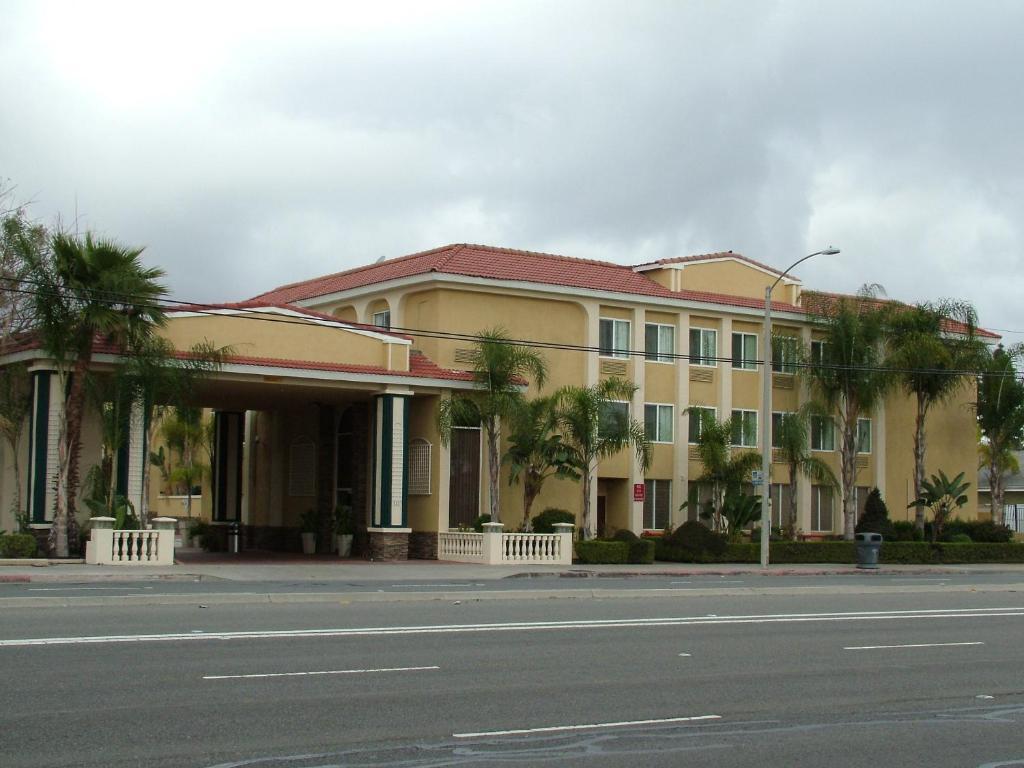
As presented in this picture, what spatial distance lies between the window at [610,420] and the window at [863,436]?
11806mm

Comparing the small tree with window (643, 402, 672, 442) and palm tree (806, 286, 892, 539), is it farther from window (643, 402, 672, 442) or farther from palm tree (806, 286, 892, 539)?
window (643, 402, 672, 442)

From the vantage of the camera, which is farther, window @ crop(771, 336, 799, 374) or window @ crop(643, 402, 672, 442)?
window @ crop(771, 336, 799, 374)

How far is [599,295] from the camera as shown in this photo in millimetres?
42438

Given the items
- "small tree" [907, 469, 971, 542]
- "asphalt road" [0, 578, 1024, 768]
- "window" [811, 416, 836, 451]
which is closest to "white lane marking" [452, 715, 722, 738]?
"asphalt road" [0, 578, 1024, 768]

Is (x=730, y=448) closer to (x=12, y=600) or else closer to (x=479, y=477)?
(x=479, y=477)

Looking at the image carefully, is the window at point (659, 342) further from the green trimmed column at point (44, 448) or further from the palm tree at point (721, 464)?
the green trimmed column at point (44, 448)

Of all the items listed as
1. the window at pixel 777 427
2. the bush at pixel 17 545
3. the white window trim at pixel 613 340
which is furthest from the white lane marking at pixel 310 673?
the window at pixel 777 427

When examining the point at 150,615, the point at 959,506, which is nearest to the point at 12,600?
the point at 150,615

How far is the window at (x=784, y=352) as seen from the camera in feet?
151

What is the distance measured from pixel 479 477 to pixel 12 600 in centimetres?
2205

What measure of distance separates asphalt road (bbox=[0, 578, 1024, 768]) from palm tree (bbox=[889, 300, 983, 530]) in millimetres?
27791

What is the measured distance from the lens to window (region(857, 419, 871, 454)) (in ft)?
161

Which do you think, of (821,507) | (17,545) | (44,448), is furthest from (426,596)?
(821,507)

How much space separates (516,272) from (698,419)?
332 inches
